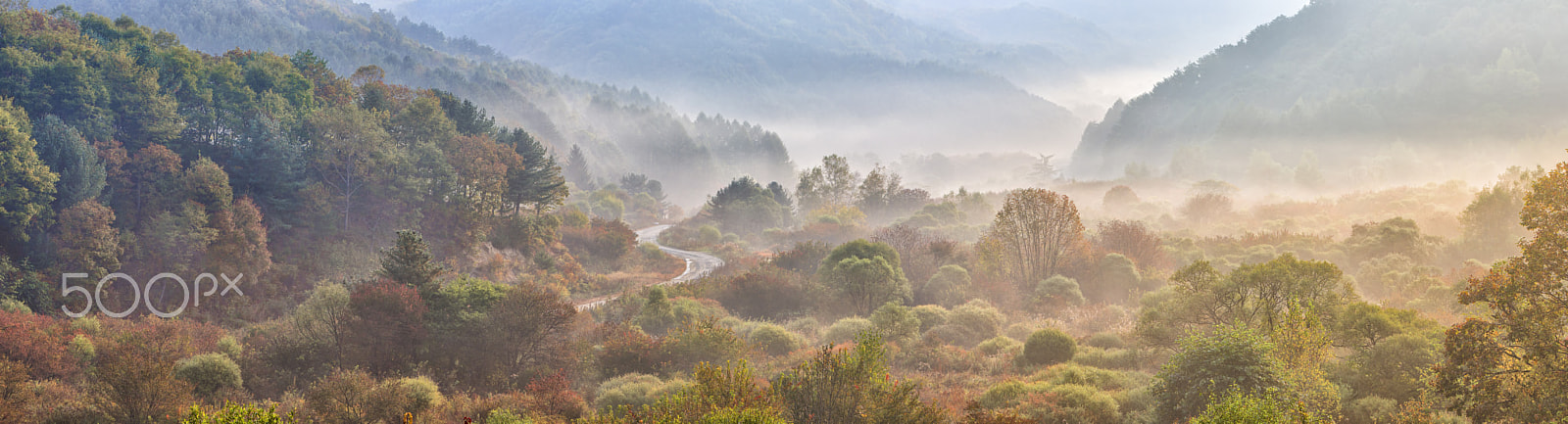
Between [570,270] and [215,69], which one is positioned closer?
[215,69]

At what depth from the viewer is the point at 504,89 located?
124938mm

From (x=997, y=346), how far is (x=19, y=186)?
108 ft

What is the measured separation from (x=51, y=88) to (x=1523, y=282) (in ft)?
151

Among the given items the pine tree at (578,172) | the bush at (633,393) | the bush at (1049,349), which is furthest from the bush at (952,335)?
the pine tree at (578,172)

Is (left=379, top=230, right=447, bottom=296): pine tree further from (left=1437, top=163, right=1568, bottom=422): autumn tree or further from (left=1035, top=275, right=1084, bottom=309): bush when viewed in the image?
(left=1035, top=275, right=1084, bottom=309): bush

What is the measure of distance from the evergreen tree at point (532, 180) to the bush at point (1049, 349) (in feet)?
107

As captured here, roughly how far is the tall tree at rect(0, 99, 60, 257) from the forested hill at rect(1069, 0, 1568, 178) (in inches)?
A: 3893

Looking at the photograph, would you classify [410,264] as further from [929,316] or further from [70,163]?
[70,163]

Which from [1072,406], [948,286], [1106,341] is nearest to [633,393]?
[1072,406]

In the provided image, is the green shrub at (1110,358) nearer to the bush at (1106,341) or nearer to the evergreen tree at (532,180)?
the bush at (1106,341)

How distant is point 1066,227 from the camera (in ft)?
101

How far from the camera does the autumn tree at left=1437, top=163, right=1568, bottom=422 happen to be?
910 centimetres

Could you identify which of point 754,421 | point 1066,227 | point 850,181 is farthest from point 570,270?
point 850,181

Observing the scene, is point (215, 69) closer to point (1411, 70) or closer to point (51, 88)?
point (51, 88)
